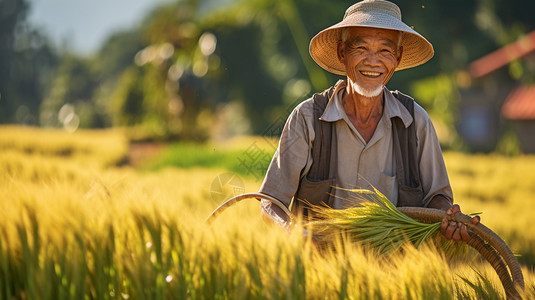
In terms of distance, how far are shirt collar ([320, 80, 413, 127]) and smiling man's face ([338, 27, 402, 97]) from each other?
0.14 m

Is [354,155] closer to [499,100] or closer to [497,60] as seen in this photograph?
[497,60]

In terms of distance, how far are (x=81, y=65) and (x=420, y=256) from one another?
52.6m

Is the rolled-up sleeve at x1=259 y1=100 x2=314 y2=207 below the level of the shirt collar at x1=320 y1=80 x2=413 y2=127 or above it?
below

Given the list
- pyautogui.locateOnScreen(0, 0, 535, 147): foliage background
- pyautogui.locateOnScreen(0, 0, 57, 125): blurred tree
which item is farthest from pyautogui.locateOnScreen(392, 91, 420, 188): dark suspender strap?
pyautogui.locateOnScreen(0, 0, 57, 125): blurred tree

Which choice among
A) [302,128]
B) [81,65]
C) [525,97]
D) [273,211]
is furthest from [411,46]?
[81,65]

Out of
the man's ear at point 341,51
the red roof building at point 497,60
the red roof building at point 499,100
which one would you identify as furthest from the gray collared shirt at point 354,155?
the red roof building at point 497,60

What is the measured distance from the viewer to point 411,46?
8.96ft

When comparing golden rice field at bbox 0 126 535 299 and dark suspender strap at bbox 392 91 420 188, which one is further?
dark suspender strap at bbox 392 91 420 188

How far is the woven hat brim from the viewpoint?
2473mm

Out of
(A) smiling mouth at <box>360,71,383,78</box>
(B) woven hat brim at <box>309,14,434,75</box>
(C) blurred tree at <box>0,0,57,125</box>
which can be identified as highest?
(C) blurred tree at <box>0,0,57,125</box>

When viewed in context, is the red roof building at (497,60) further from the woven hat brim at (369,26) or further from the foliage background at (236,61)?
the woven hat brim at (369,26)

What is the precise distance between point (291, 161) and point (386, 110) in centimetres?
52

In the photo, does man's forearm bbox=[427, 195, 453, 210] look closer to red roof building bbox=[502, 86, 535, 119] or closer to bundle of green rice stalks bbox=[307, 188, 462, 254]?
bundle of green rice stalks bbox=[307, 188, 462, 254]

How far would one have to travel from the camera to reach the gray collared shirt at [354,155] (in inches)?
104
